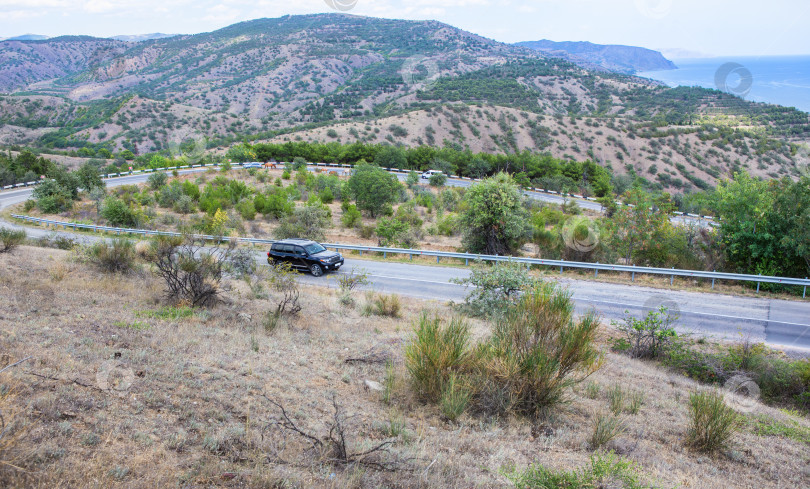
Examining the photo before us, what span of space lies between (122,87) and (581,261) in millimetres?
151469

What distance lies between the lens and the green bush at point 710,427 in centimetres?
584

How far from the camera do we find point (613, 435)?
5.82m

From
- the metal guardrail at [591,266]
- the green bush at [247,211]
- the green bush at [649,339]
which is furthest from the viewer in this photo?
the green bush at [247,211]

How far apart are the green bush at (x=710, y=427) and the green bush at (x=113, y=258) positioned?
14.0 meters

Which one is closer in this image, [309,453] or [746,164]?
[309,453]

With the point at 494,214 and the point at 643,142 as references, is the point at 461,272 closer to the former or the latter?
the point at 494,214

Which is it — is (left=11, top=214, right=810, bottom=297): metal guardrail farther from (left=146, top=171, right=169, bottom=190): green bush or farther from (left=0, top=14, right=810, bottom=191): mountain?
(left=0, top=14, right=810, bottom=191): mountain

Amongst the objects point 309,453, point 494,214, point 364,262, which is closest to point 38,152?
point 364,262

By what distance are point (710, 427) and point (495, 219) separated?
16.4m

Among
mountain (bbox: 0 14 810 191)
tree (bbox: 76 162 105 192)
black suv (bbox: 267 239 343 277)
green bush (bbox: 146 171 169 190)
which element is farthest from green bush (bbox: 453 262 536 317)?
mountain (bbox: 0 14 810 191)

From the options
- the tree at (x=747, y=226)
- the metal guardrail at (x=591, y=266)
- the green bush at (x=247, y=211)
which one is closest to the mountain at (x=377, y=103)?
the green bush at (x=247, y=211)

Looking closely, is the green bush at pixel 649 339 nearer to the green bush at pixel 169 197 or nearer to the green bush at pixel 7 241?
the green bush at pixel 7 241

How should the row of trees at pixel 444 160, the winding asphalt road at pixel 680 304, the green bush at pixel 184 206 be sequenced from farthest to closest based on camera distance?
the row of trees at pixel 444 160
the green bush at pixel 184 206
the winding asphalt road at pixel 680 304

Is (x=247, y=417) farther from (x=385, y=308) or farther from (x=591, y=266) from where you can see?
(x=591, y=266)
